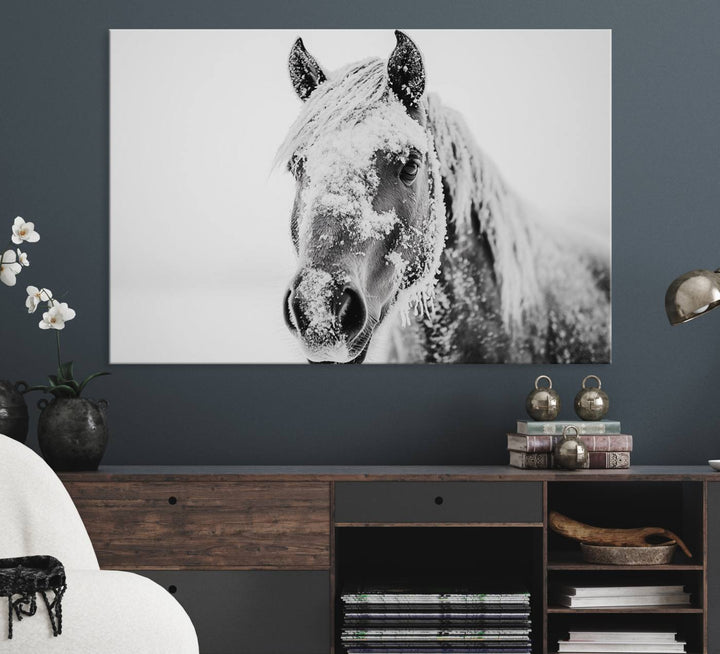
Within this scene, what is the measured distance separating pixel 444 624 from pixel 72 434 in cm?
113

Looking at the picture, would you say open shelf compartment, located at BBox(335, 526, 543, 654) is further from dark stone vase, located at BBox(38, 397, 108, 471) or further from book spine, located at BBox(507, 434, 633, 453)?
dark stone vase, located at BBox(38, 397, 108, 471)

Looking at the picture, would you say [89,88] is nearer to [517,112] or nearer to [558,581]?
[517,112]

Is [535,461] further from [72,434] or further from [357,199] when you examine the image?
[72,434]

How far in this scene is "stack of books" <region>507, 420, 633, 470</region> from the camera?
2523 mm

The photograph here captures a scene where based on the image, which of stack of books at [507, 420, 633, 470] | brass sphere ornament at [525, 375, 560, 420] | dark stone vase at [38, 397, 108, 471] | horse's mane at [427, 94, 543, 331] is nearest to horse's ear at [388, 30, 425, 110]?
horse's mane at [427, 94, 543, 331]

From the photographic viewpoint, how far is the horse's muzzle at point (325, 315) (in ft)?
9.04

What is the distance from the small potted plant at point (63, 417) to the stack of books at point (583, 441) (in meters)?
1.20

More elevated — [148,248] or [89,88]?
[89,88]

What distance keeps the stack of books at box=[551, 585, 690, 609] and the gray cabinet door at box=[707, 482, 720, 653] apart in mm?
68

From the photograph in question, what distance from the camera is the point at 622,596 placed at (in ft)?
7.89

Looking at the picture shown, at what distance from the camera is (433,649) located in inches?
93.0

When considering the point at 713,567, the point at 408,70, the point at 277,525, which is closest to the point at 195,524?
the point at 277,525

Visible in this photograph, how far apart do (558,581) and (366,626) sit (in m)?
0.62

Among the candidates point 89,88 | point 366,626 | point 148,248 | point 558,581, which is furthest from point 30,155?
point 558,581
